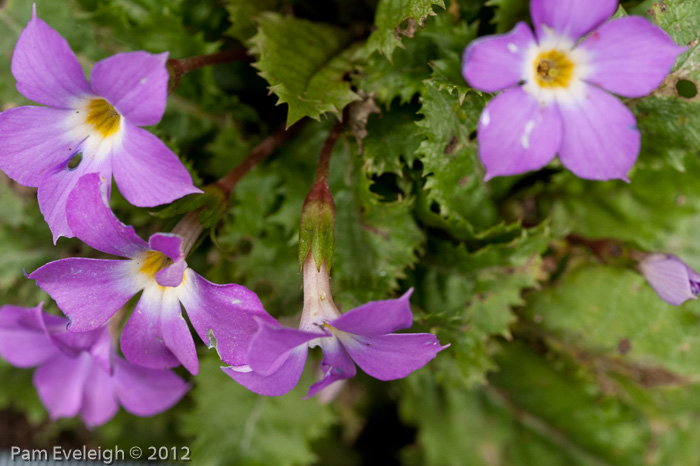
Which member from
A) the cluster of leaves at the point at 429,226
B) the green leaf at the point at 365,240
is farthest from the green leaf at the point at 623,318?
the green leaf at the point at 365,240

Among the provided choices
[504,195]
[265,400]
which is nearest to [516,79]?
[504,195]

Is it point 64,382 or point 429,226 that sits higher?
point 429,226

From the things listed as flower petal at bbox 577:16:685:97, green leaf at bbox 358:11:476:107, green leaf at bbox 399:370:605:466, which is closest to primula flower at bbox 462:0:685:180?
flower petal at bbox 577:16:685:97

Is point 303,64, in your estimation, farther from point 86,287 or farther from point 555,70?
point 86,287

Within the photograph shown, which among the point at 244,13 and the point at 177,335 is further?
the point at 244,13

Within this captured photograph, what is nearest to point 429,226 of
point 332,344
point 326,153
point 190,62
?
point 326,153

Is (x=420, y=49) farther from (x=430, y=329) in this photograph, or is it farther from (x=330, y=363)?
(x=330, y=363)

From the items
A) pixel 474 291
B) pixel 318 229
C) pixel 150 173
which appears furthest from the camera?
pixel 474 291
